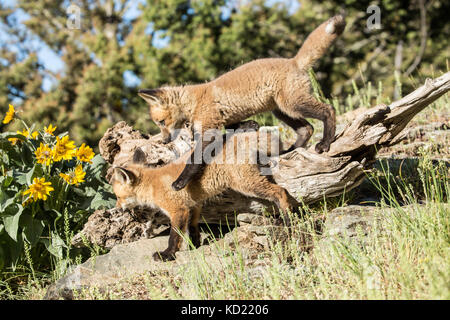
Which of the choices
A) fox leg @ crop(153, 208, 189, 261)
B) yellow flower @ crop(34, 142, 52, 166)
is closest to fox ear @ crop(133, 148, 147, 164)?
fox leg @ crop(153, 208, 189, 261)

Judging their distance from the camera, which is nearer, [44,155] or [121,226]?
[44,155]

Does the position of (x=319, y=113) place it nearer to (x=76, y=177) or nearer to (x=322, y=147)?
(x=322, y=147)

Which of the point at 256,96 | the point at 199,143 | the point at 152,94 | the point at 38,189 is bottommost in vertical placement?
the point at 38,189

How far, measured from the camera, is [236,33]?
1683cm

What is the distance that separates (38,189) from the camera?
16.7 feet

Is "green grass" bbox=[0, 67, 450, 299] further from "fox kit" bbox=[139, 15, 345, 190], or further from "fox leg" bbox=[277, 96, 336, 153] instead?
"fox kit" bbox=[139, 15, 345, 190]

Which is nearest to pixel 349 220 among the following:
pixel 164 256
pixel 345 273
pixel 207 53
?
pixel 345 273

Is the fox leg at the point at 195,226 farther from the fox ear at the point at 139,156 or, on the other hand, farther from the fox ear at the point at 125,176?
the fox ear at the point at 139,156

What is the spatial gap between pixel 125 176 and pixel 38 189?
3.32 feet

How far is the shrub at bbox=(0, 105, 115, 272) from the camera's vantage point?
5.17m

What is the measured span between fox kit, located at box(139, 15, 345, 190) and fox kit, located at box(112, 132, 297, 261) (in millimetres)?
430

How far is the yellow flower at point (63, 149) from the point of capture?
5380 mm

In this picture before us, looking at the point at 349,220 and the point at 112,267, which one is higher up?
the point at 349,220
